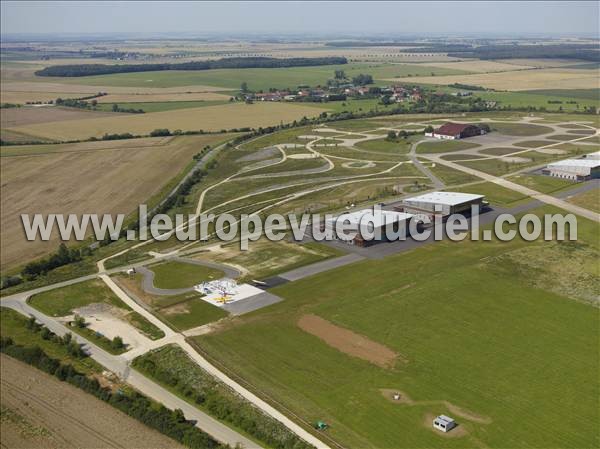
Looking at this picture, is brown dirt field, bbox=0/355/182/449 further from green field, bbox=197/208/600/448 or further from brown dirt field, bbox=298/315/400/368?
brown dirt field, bbox=298/315/400/368

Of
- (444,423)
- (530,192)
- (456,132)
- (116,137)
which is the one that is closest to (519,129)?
(456,132)

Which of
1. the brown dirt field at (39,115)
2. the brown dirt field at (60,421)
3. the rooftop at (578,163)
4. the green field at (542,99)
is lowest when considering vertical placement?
the brown dirt field at (60,421)

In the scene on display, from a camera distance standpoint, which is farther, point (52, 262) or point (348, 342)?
point (52, 262)

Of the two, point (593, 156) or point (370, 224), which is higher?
point (593, 156)

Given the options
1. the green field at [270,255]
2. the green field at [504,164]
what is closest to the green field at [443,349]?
the green field at [270,255]

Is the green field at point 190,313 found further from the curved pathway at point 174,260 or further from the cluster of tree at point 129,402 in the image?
Answer: the cluster of tree at point 129,402

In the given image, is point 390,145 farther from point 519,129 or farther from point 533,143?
point 519,129

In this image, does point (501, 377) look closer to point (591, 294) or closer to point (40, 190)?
point (591, 294)
